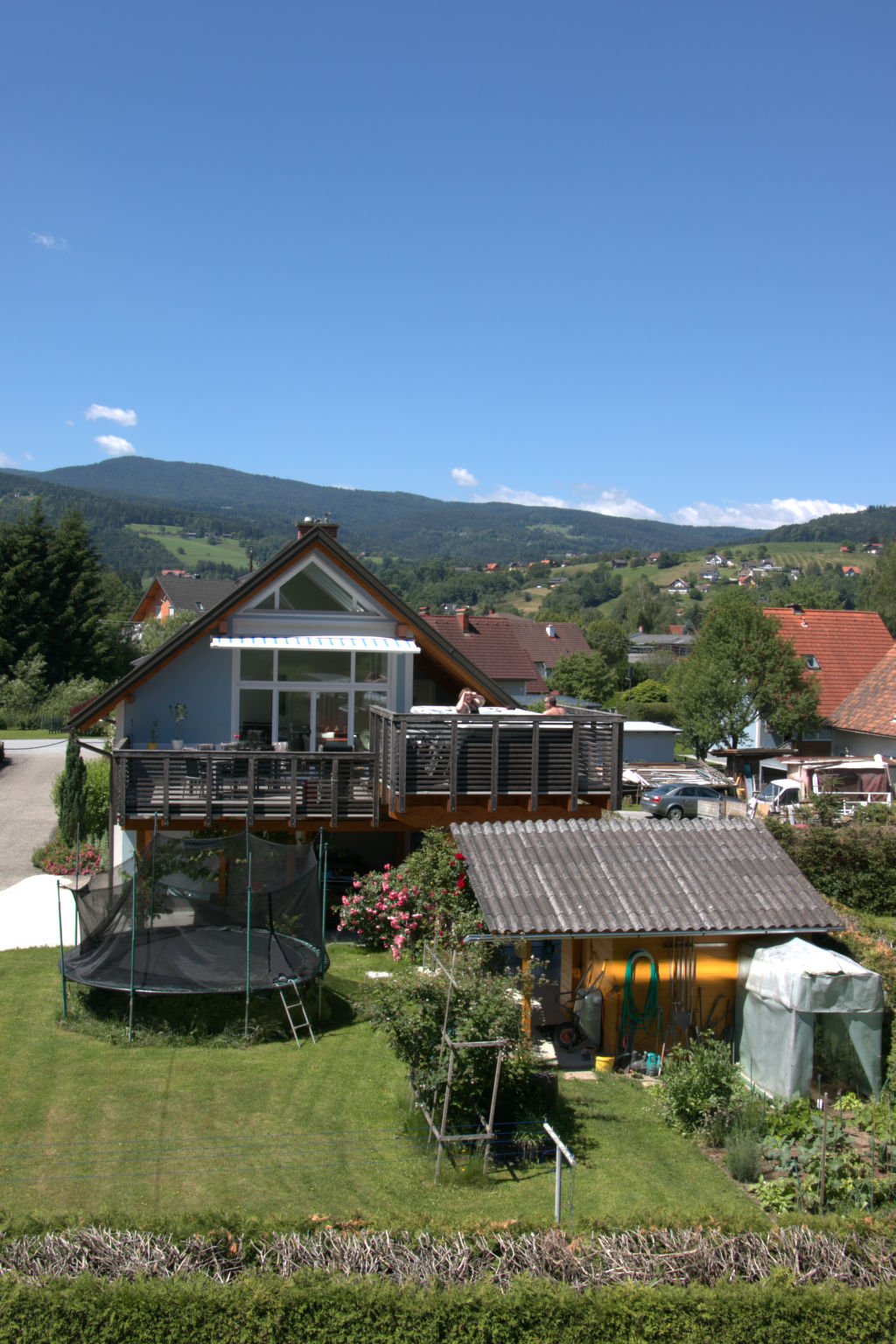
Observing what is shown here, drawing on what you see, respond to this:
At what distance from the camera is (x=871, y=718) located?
40375 millimetres

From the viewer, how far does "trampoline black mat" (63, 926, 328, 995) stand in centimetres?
1293

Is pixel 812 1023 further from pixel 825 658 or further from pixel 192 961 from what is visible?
pixel 825 658

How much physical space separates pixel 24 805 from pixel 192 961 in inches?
717

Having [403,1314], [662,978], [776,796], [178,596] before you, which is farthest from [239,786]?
[178,596]

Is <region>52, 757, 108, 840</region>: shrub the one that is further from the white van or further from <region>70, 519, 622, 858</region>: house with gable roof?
the white van

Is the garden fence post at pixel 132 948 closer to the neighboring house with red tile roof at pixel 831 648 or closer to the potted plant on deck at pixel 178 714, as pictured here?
the potted plant on deck at pixel 178 714

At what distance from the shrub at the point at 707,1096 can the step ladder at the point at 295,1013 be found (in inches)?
176

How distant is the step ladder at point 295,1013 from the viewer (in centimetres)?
1266

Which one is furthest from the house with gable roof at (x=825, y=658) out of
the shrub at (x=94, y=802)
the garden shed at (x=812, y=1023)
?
the garden shed at (x=812, y=1023)

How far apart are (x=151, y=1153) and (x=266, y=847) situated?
17.4 ft

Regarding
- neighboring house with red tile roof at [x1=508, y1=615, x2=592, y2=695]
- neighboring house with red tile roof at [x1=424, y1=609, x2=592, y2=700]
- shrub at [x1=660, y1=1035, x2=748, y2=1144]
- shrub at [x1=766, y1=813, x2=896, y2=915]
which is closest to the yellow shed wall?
shrub at [x1=660, y1=1035, x2=748, y2=1144]

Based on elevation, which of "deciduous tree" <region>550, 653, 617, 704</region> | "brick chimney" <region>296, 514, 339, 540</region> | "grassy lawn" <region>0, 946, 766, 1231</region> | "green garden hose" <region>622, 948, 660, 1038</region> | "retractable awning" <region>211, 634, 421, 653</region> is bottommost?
"grassy lawn" <region>0, 946, 766, 1231</region>

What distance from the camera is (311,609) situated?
1936cm

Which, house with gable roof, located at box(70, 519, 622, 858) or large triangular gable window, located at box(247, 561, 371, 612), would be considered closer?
house with gable roof, located at box(70, 519, 622, 858)
